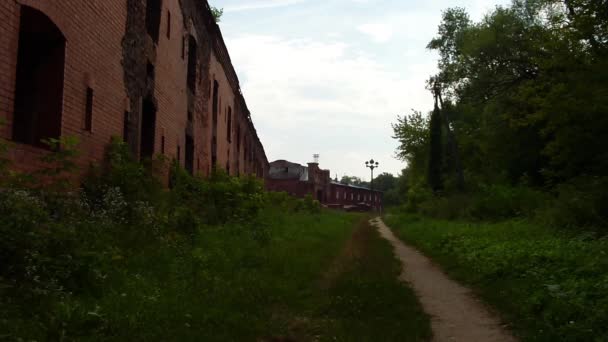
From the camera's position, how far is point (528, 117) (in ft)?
56.2

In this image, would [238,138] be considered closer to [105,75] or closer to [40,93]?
[105,75]

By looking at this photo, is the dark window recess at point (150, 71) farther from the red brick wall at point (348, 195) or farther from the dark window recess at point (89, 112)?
the red brick wall at point (348, 195)

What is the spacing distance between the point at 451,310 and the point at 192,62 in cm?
1257

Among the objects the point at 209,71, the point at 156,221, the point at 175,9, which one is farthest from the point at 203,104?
the point at 156,221

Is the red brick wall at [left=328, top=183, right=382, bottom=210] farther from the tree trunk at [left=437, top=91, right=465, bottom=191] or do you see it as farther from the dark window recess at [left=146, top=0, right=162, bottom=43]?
the dark window recess at [left=146, top=0, right=162, bottom=43]

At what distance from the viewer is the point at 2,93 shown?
618cm

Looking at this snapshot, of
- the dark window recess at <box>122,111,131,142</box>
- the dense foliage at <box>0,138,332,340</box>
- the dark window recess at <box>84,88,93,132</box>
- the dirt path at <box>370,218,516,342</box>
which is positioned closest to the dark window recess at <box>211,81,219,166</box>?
the dark window recess at <box>122,111,131,142</box>

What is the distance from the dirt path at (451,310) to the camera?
17.2ft

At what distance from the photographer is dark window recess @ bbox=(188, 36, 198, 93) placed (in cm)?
1630

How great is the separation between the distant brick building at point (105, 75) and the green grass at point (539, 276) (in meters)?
6.04

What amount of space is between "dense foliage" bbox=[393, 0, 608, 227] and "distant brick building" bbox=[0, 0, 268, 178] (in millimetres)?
9845

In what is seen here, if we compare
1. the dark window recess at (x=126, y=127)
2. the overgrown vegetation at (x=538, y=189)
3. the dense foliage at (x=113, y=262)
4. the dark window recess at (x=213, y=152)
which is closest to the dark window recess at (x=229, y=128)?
the dark window recess at (x=213, y=152)

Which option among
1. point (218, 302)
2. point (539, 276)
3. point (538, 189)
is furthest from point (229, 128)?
point (218, 302)

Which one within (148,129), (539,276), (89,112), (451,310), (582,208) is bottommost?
(451,310)
